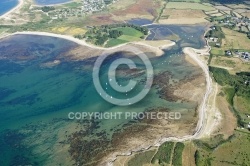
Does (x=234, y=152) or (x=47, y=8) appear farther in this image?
(x=47, y=8)

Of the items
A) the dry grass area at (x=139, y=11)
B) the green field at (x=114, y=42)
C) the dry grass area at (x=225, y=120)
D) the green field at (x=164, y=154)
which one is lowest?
the dry grass area at (x=139, y=11)

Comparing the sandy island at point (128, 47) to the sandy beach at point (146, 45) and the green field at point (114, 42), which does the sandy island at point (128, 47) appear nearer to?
the sandy beach at point (146, 45)

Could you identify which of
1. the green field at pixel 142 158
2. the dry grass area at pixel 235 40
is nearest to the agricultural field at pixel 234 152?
the green field at pixel 142 158

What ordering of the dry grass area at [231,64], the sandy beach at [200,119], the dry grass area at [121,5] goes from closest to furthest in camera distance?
the sandy beach at [200,119]
the dry grass area at [231,64]
the dry grass area at [121,5]

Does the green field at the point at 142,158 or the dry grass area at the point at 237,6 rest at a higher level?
the green field at the point at 142,158

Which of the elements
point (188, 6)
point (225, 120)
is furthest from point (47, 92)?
point (188, 6)

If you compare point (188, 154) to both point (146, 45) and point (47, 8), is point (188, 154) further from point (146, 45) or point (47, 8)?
point (47, 8)

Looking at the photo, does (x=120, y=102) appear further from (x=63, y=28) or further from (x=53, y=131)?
(x=63, y=28)
